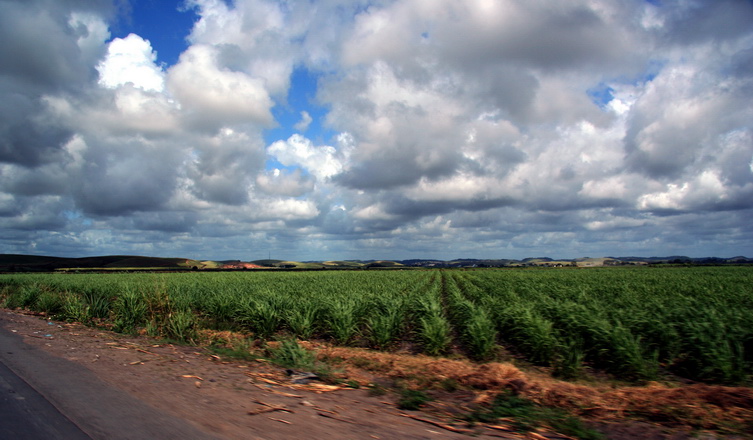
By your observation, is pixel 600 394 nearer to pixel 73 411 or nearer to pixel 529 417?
pixel 529 417

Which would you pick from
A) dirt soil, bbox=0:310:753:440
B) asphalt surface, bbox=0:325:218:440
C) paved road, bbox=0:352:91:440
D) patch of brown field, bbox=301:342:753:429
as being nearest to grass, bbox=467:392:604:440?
dirt soil, bbox=0:310:753:440

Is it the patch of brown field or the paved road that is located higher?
the paved road

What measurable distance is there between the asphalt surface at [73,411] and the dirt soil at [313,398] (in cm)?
22

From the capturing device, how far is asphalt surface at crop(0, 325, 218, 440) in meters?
4.21

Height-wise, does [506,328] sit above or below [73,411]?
below

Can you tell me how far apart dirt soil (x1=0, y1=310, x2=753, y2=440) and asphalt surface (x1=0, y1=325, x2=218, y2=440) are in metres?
0.22

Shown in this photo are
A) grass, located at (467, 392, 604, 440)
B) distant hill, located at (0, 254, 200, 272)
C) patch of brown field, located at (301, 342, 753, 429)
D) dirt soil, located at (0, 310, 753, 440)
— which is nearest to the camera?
dirt soil, located at (0, 310, 753, 440)

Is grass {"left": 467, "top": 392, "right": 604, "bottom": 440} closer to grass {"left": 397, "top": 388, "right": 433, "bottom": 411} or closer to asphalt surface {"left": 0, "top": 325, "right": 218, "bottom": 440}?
grass {"left": 397, "top": 388, "right": 433, "bottom": 411}

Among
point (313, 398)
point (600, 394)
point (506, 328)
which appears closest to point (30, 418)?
point (313, 398)

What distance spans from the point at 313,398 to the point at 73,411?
10.2 feet

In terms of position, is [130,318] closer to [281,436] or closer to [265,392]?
[265,392]

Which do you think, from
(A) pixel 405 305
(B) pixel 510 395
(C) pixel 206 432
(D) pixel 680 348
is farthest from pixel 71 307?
(D) pixel 680 348

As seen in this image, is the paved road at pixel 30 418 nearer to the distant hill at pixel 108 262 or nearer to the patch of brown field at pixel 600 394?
the patch of brown field at pixel 600 394

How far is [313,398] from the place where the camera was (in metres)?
5.88
